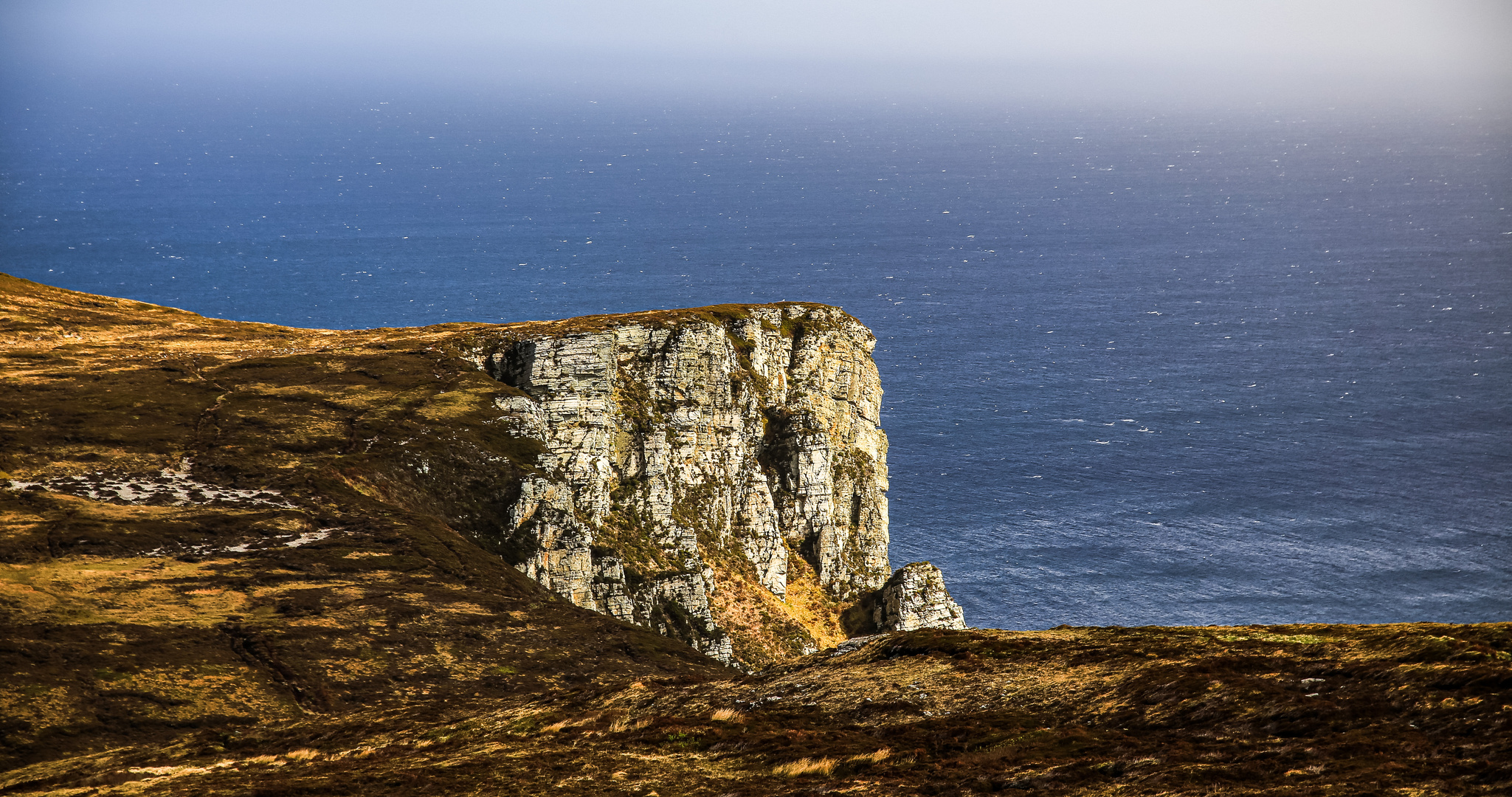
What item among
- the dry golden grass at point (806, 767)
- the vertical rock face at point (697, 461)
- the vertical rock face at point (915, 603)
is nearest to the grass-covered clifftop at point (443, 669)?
the dry golden grass at point (806, 767)

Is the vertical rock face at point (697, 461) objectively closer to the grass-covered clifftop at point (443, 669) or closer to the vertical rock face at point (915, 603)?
the grass-covered clifftop at point (443, 669)

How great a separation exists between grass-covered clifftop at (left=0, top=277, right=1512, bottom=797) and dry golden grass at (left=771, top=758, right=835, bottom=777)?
110mm

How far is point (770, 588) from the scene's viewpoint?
315 feet

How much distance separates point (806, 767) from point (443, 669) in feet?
89.9

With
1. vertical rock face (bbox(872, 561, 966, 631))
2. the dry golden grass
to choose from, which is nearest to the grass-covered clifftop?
the dry golden grass

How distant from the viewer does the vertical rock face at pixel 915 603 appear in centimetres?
9562

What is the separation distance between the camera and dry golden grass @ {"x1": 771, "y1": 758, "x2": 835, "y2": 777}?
3169cm

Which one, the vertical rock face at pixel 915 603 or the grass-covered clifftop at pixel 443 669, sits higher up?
the grass-covered clifftop at pixel 443 669

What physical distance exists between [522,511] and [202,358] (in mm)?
33051

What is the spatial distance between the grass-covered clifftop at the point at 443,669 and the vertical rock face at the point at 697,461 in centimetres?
495

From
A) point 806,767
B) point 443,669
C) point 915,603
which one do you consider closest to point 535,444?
point 443,669

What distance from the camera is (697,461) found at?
9575cm

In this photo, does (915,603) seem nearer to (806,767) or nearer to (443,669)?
(443,669)

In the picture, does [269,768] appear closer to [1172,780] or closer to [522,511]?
[1172,780]
